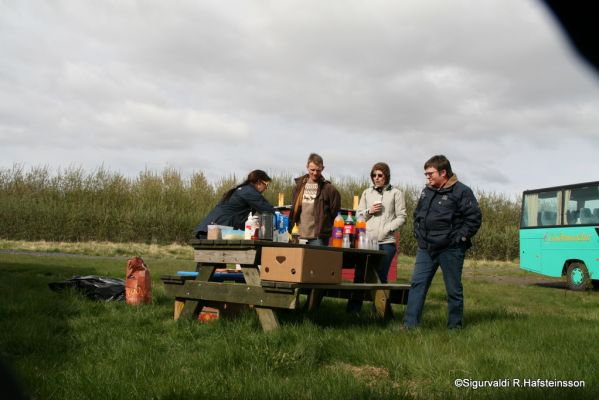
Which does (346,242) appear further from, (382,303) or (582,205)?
(582,205)

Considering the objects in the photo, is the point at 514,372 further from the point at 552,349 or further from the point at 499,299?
the point at 499,299

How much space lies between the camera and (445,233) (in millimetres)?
6695

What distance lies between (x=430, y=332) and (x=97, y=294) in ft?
14.7

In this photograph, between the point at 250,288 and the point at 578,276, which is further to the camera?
the point at 578,276

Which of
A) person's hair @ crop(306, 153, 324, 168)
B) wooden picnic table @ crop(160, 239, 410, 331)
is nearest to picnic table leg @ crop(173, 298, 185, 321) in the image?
wooden picnic table @ crop(160, 239, 410, 331)

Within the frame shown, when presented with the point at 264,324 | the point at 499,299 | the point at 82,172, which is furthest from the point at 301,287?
the point at 82,172

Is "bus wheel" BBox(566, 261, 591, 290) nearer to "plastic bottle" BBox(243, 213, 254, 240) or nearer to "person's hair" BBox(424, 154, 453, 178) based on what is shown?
"person's hair" BBox(424, 154, 453, 178)

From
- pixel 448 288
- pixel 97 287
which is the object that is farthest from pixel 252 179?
pixel 448 288

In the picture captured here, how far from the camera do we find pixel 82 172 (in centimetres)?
3694

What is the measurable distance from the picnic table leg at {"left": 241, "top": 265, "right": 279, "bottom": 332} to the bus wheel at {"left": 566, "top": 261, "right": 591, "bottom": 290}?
14.0m

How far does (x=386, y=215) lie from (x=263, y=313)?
276cm

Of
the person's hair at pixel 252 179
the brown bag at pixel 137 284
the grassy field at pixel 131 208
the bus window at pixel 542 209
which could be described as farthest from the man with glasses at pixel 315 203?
the grassy field at pixel 131 208

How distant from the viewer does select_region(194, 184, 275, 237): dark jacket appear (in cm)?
775

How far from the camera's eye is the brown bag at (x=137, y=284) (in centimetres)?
795
